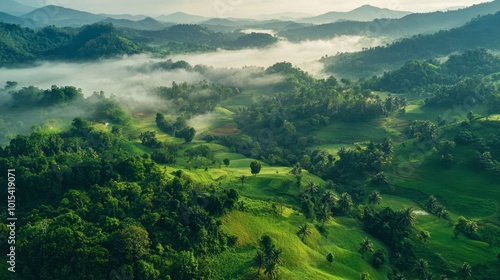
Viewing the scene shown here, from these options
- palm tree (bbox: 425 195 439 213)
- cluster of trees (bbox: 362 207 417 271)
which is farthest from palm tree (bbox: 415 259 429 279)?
palm tree (bbox: 425 195 439 213)

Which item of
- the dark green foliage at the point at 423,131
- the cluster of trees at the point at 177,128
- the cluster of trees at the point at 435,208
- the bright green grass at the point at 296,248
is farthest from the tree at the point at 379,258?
the cluster of trees at the point at 177,128

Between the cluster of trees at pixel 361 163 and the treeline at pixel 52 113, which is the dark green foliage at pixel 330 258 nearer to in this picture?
the cluster of trees at pixel 361 163

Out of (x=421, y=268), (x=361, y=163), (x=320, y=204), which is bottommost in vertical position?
(x=421, y=268)

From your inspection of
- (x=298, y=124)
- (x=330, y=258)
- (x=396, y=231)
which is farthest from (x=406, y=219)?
(x=298, y=124)

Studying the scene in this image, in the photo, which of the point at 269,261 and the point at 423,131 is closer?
the point at 269,261

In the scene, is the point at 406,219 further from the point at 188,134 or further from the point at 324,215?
the point at 188,134

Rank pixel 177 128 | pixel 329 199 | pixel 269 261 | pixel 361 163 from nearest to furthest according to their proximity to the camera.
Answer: pixel 269 261
pixel 329 199
pixel 361 163
pixel 177 128

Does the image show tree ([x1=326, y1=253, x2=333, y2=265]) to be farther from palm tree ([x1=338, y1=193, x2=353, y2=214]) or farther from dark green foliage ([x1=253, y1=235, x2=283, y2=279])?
palm tree ([x1=338, y1=193, x2=353, y2=214])
